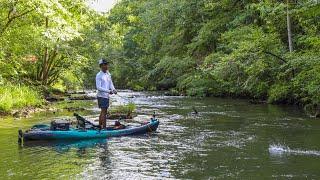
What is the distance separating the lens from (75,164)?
8930mm

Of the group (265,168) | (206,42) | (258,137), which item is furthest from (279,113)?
(206,42)

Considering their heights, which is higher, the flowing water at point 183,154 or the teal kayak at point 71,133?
the teal kayak at point 71,133

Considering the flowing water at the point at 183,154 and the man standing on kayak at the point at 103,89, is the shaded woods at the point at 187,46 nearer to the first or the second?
the flowing water at the point at 183,154

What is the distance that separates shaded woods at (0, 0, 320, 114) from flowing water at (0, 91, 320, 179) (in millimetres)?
3211

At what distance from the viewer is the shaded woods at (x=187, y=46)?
18.9m

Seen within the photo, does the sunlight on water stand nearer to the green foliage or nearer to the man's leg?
the green foliage

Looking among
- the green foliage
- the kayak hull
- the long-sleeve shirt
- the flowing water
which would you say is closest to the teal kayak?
the kayak hull

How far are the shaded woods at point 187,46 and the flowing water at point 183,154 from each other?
321cm

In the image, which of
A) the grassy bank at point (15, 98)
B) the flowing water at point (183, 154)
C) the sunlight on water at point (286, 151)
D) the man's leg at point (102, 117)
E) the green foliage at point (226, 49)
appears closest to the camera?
the flowing water at point (183, 154)

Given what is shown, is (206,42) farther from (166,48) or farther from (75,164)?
(75,164)

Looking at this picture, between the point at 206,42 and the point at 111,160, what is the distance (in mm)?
24858

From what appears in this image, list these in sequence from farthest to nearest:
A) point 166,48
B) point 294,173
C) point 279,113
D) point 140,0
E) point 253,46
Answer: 1. point 140,0
2. point 166,48
3. point 253,46
4. point 279,113
5. point 294,173

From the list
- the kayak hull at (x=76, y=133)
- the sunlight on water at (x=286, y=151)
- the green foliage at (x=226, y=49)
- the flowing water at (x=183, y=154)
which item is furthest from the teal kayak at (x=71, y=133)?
the green foliage at (x=226, y=49)

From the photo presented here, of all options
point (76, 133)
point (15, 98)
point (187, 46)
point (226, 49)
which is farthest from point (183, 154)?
point (187, 46)
